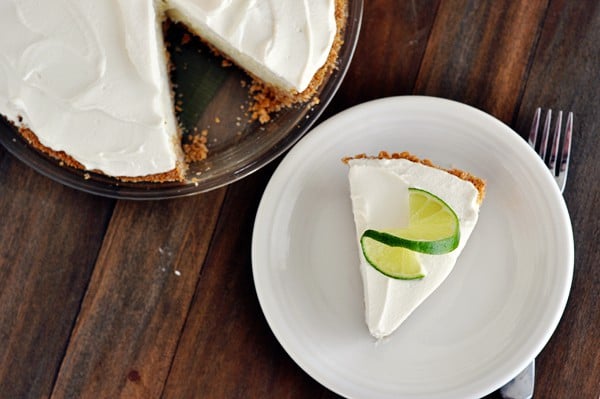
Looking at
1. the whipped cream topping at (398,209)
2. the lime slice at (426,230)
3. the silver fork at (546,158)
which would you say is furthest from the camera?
the silver fork at (546,158)

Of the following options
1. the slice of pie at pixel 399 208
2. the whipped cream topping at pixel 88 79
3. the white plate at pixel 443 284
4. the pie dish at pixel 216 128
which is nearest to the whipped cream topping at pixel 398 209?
the slice of pie at pixel 399 208

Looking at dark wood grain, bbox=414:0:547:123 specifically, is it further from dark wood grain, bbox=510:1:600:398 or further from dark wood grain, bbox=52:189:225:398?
dark wood grain, bbox=52:189:225:398

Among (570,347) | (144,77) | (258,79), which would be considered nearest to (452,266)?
(570,347)

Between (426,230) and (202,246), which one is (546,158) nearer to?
(426,230)

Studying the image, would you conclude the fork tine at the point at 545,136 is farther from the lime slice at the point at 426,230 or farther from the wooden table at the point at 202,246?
the lime slice at the point at 426,230

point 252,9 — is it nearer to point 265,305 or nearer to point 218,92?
point 218,92

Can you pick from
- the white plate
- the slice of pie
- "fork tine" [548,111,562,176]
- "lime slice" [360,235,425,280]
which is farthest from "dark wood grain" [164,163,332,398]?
"fork tine" [548,111,562,176]
